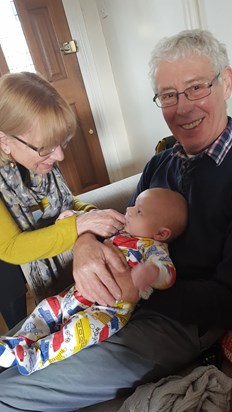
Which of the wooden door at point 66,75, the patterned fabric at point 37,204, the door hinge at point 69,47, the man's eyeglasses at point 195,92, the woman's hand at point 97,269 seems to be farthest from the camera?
the door hinge at point 69,47

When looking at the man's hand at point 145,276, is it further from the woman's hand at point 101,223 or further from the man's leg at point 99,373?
the woman's hand at point 101,223

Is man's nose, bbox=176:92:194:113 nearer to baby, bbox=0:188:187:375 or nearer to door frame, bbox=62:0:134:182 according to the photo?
baby, bbox=0:188:187:375

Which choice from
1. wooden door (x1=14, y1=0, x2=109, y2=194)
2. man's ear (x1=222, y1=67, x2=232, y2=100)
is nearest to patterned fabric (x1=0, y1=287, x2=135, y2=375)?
man's ear (x1=222, y1=67, x2=232, y2=100)

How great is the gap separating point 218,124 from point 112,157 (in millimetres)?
2016

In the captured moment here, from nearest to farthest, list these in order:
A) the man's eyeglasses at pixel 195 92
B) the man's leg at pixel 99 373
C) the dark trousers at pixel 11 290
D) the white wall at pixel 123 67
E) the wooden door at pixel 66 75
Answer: the man's leg at pixel 99 373 → the man's eyeglasses at pixel 195 92 → the dark trousers at pixel 11 290 → the white wall at pixel 123 67 → the wooden door at pixel 66 75

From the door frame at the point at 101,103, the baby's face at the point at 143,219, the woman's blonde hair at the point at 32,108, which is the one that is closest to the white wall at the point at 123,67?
the door frame at the point at 101,103

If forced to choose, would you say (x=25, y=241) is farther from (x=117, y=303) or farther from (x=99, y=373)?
(x=99, y=373)

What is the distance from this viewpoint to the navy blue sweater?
0.91 metres

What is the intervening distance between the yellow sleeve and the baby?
161 millimetres

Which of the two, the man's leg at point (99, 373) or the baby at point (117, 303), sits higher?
the baby at point (117, 303)

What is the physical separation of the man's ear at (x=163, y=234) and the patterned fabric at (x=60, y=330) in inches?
9.5

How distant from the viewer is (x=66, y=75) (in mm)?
2775

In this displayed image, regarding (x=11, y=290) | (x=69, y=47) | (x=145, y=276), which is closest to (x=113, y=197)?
(x=11, y=290)

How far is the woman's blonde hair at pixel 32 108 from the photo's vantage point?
3.42 feet
